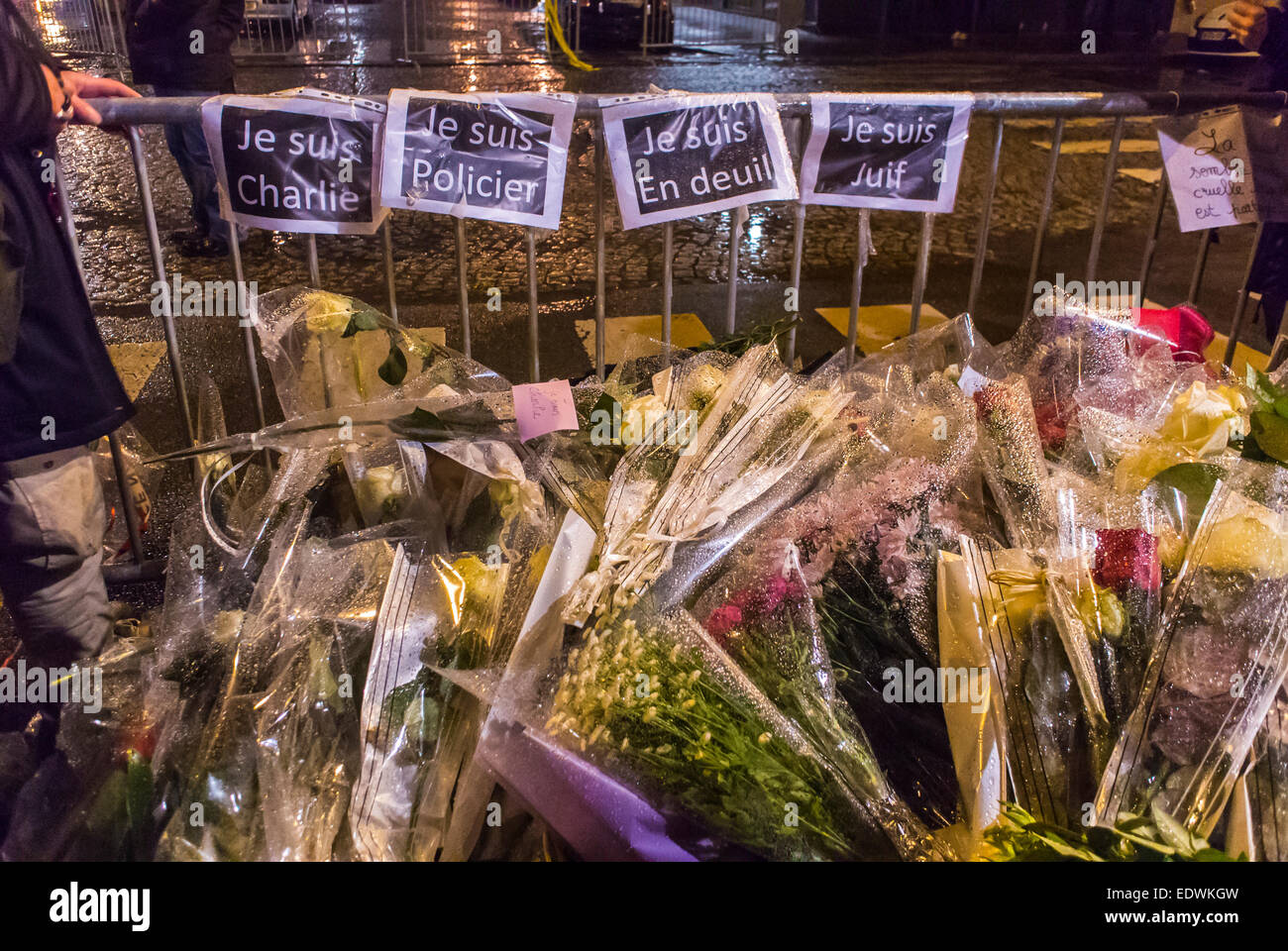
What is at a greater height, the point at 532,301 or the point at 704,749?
the point at 532,301

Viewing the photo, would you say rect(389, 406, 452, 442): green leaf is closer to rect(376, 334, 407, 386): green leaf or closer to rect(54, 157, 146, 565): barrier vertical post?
rect(376, 334, 407, 386): green leaf

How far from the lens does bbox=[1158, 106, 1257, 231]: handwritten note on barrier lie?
2.86 m

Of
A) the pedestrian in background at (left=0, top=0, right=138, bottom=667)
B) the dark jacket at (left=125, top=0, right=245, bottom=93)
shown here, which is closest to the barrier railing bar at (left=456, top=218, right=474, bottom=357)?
the pedestrian in background at (left=0, top=0, right=138, bottom=667)

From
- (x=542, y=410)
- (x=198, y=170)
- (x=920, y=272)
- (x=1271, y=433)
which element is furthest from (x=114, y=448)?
(x=198, y=170)

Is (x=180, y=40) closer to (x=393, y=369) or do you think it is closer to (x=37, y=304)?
(x=37, y=304)

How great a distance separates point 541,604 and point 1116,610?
35.6 inches

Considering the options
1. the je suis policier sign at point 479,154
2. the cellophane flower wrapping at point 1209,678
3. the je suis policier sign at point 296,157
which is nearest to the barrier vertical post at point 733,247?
the je suis policier sign at point 479,154

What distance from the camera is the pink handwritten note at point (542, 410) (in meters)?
1.85

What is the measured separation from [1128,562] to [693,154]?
5.19ft

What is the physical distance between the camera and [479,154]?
247 cm

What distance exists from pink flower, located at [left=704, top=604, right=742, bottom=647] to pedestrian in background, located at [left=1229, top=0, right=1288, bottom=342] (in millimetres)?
2629

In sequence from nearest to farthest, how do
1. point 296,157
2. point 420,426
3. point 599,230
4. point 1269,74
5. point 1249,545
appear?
point 1249,545, point 420,426, point 296,157, point 599,230, point 1269,74
